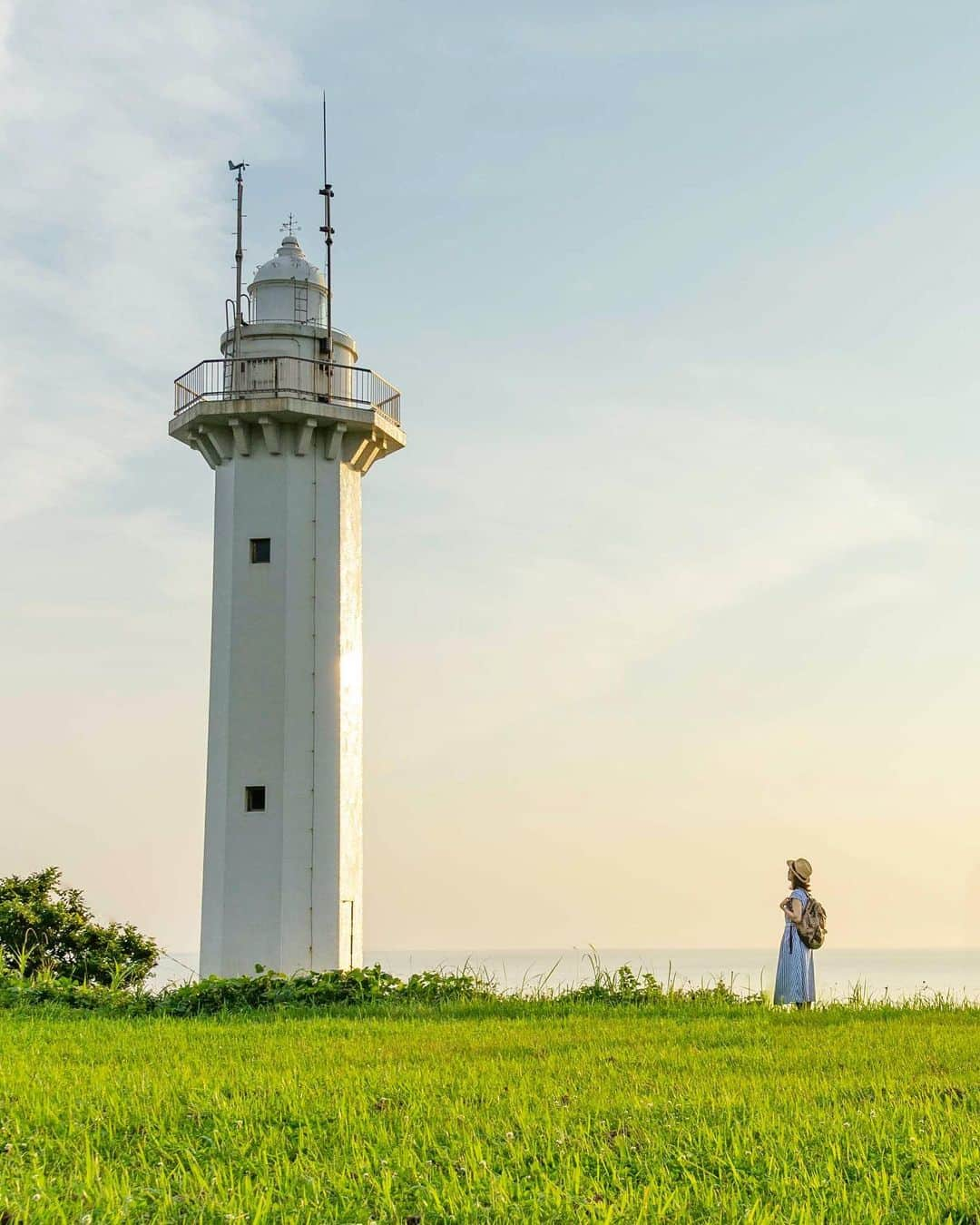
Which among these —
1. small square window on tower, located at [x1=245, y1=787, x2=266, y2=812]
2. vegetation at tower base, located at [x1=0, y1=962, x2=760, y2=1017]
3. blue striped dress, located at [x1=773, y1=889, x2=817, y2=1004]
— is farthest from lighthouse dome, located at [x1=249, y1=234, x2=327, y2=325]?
blue striped dress, located at [x1=773, y1=889, x2=817, y2=1004]

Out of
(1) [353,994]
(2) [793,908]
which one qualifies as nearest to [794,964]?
(2) [793,908]

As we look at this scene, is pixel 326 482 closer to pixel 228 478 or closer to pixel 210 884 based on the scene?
pixel 228 478

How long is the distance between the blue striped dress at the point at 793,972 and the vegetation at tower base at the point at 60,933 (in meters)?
11.5

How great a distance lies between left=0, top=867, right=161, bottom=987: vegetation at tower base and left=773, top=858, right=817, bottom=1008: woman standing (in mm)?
11483

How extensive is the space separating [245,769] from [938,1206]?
58.9 feet

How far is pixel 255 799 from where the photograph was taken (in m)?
22.3

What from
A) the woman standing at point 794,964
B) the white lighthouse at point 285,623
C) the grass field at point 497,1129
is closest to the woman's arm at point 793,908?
the woman standing at point 794,964

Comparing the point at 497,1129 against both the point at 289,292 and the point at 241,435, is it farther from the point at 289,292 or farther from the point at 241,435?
the point at 289,292

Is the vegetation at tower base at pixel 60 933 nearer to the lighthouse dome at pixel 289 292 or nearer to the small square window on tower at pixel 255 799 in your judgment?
the small square window on tower at pixel 255 799

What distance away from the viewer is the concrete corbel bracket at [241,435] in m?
23.7

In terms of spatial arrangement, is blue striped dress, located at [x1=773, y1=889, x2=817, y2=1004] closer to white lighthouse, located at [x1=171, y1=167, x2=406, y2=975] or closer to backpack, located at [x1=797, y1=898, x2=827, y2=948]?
backpack, located at [x1=797, y1=898, x2=827, y2=948]

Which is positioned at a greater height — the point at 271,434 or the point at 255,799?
the point at 271,434

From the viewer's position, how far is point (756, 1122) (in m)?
6.81

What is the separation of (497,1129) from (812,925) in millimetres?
9749
